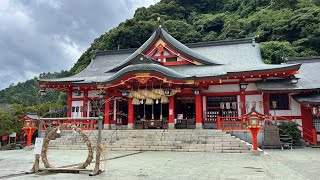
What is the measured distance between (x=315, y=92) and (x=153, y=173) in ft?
50.5

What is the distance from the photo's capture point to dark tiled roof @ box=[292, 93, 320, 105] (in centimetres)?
1718

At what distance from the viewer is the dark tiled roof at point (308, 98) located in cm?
1718

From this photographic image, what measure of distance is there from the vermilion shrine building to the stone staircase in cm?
166

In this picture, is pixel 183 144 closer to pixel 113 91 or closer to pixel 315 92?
pixel 113 91

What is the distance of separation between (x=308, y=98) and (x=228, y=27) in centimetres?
4085

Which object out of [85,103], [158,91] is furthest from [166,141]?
[85,103]

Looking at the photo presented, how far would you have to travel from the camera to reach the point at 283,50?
144 feet

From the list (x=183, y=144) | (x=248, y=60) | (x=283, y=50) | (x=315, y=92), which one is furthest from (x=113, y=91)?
(x=283, y=50)

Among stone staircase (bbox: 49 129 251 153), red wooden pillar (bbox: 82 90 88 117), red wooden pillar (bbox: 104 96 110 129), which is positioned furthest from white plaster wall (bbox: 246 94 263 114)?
red wooden pillar (bbox: 82 90 88 117)

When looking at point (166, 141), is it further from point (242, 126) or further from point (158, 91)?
point (242, 126)

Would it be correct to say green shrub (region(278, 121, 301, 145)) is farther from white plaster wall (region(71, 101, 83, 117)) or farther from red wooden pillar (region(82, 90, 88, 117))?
white plaster wall (region(71, 101, 83, 117))

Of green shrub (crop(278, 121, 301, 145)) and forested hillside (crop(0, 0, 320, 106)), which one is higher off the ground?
forested hillside (crop(0, 0, 320, 106))

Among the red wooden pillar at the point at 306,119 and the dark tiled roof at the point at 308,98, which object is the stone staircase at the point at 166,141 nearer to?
the dark tiled roof at the point at 308,98

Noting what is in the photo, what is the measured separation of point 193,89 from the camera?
66.2 feet
